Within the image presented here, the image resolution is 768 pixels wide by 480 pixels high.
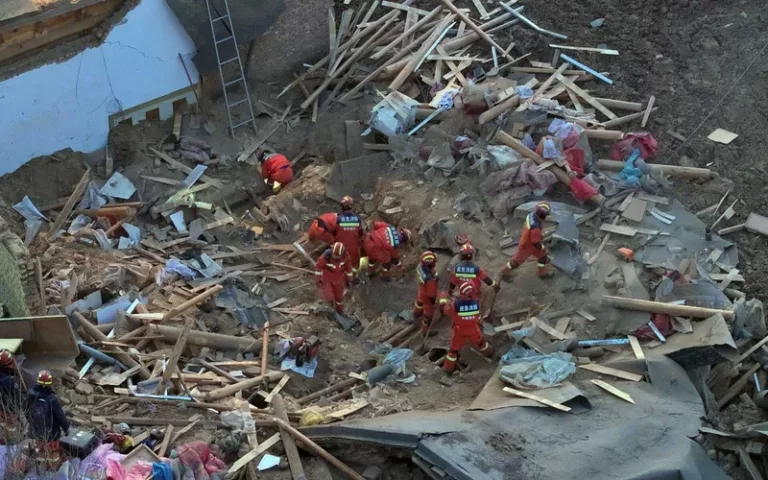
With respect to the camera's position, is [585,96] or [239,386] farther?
[585,96]

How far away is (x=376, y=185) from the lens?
52.0 feet

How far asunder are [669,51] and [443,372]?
28.5ft

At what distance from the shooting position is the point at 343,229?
1379 cm

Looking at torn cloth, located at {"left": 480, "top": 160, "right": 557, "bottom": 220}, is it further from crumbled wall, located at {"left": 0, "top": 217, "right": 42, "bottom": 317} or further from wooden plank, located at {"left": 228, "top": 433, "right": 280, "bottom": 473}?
crumbled wall, located at {"left": 0, "top": 217, "right": 42, "bottom": 317}

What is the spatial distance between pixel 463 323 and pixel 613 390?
225cm

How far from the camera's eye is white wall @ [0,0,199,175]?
14914mm

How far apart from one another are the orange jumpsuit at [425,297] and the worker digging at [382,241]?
0.06 metres

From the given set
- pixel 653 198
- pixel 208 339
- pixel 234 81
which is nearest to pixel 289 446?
pixel 208 339

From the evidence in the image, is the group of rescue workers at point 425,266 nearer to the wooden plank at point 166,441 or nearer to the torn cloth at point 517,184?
the torn cloth at point 517,184

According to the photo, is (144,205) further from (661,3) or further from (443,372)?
(661,3)

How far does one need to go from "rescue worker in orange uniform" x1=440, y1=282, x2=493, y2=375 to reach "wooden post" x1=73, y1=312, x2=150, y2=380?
4369 mm

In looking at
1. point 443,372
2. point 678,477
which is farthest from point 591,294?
point 678,477

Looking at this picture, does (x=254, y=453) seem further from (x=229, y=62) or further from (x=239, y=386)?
(x=229, y=62)

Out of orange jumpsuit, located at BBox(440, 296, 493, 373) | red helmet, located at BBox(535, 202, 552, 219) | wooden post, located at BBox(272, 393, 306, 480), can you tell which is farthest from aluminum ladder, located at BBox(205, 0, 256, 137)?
wooden post, located at BBox(272, 393, 306, 480)
